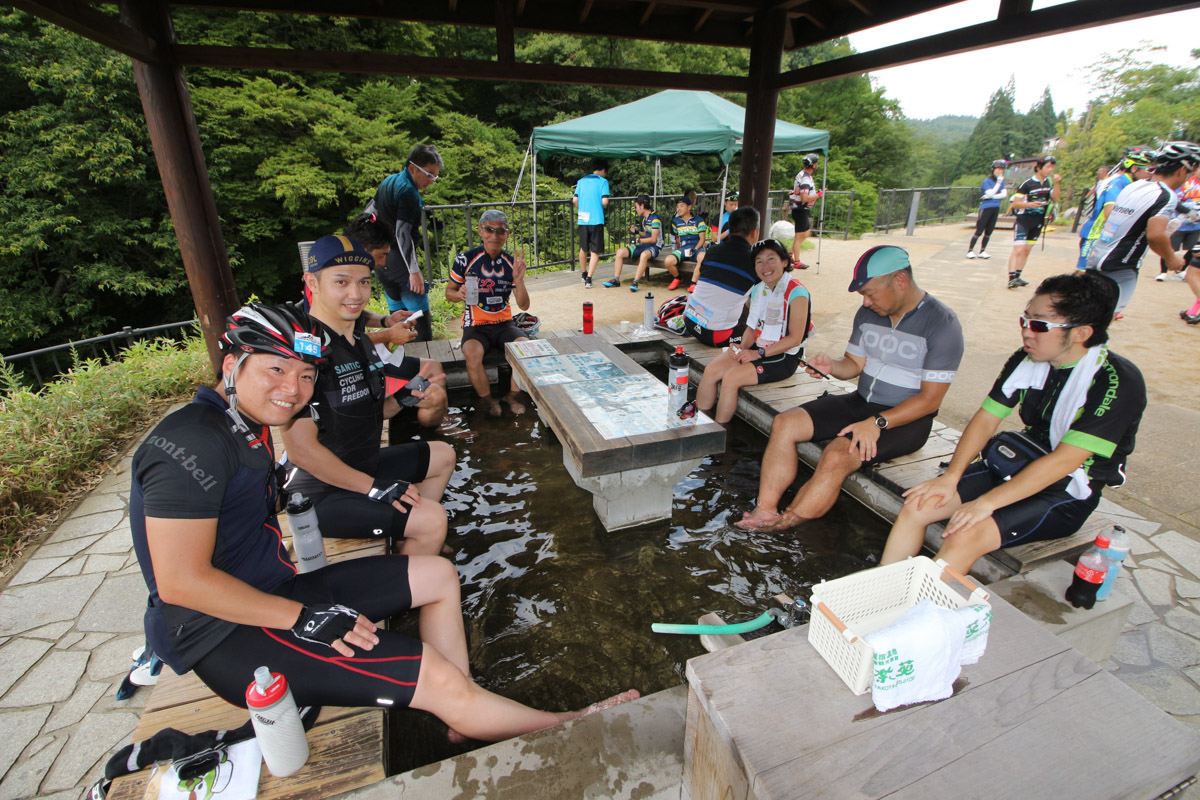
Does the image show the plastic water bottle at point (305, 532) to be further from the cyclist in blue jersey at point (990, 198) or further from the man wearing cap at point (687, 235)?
the cyclist in blue jersey at point (990, 198)

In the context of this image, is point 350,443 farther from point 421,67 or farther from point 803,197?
point 803,197

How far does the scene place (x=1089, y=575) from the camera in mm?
2225

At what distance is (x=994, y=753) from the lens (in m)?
1.32

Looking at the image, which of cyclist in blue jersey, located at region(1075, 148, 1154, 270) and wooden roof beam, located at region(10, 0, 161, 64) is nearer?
wooden roof beam, located at region(10, 0, 161, 64)

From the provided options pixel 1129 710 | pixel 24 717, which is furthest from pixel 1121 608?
pixel 24 717

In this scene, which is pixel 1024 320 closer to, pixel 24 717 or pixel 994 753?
pixel 994 753

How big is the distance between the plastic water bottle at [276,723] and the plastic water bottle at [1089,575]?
2896 millimetres

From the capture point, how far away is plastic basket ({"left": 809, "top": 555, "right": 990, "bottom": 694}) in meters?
1.43

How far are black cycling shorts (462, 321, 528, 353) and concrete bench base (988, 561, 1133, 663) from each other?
159 inches

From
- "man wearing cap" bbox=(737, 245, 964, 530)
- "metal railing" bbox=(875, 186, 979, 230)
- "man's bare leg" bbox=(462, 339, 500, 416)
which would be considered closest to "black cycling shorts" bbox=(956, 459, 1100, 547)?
"man wearing cap" bbox=(737, 245, 964, 530)

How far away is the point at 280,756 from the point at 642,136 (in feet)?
30.9

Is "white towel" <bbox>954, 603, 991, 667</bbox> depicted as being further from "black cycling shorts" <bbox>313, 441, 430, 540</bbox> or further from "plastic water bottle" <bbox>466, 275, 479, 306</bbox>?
"plastic water bottle" <bbox>466, 275, 479, 306</bbox>

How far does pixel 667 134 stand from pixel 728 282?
519 centimetres

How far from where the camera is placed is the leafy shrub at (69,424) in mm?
3531
